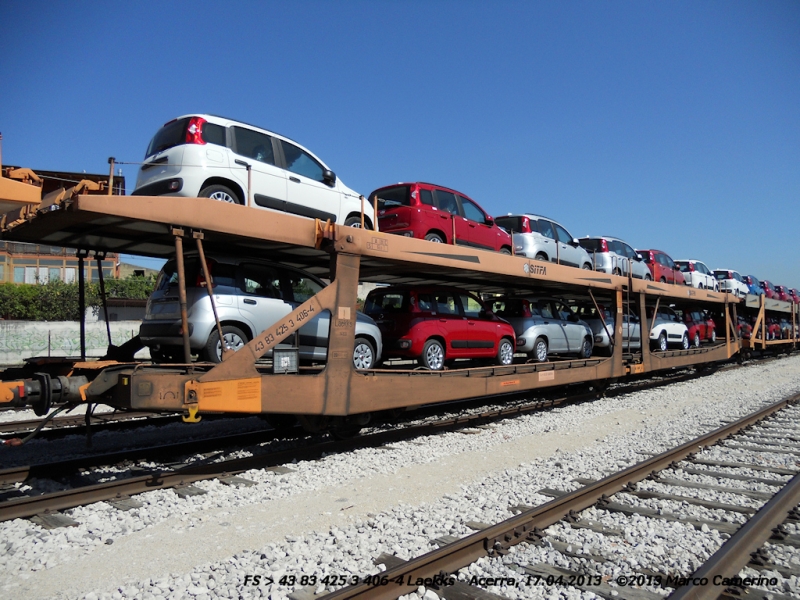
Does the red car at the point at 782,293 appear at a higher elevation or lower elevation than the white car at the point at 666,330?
higher

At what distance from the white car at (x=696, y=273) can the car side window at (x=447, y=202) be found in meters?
15.0

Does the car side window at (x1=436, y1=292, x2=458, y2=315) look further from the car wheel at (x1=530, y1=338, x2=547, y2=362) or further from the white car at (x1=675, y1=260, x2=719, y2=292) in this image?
the white car at (x1=675, y1=260, x2=719, y2=292)

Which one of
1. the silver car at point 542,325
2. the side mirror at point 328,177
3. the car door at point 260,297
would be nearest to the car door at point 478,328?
the silver car at point 542,325

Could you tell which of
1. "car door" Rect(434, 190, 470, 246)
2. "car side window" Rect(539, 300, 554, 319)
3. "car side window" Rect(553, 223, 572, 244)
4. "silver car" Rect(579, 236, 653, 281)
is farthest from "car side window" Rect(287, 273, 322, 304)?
"silver car" Rect(579, 236, 653, 281)

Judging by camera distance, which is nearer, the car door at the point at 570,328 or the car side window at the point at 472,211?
the car side window at the point at 472,211

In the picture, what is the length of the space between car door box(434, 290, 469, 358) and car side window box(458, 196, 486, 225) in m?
1.81

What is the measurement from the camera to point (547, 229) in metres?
14.1

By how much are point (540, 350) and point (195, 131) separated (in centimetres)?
853

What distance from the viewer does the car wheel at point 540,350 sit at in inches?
490

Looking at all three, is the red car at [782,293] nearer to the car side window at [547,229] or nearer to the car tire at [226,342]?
the car side window at [547,229]

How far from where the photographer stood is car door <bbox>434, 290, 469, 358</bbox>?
981 cm

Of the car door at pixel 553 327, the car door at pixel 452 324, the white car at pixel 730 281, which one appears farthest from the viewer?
the white car at pixel 730 281

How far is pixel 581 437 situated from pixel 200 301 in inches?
234

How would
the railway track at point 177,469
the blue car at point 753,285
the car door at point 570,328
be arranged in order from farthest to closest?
the blue car at point 753,285 → the car door at point 570,328 → the railway track at point 177,469
